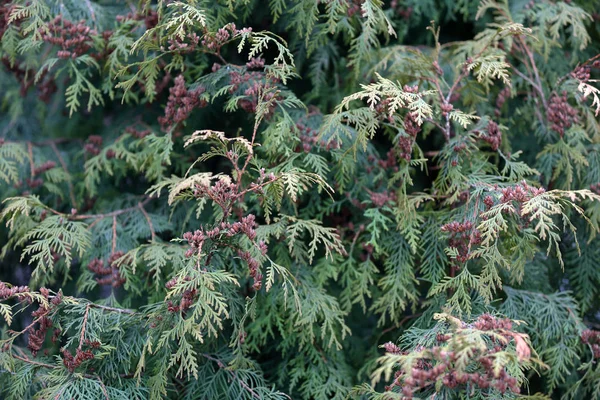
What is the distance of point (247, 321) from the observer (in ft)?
8.43

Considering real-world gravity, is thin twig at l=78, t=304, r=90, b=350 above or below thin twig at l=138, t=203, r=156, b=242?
above

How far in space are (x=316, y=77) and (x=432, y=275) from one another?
1069 mm

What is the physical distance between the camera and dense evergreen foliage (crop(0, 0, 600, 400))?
2.00 metres

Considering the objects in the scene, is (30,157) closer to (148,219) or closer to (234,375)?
(148,219)

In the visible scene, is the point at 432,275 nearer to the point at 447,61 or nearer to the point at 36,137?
the point at 447,61

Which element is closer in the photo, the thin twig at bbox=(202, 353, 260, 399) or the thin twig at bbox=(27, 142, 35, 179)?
the thin twig at bbox=(202, 353, 260, 399)

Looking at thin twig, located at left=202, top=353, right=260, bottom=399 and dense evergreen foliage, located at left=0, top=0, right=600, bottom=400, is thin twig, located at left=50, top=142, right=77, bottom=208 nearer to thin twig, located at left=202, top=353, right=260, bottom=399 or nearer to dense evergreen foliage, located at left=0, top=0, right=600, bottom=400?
dense evergreen foliage, located at left=0, top=0, right=600, bottom=400

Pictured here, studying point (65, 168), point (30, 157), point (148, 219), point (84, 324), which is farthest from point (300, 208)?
point (30, 157)

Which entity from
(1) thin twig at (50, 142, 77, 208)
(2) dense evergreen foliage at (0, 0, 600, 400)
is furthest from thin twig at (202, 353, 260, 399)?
(1) thin twig at (50, 142, 77, 208)

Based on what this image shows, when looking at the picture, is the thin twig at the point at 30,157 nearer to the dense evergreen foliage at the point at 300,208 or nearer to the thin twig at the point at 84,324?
the dense evergreen foliage at the point at 300,208

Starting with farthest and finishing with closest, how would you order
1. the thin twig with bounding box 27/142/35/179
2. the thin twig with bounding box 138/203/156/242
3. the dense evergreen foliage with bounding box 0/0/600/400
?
the thin twig with bounding box 27/142/35/179
the thin twig with bounding box 138/203/156/242
the dense evergreen foliage with bounding box 0/0/600/400

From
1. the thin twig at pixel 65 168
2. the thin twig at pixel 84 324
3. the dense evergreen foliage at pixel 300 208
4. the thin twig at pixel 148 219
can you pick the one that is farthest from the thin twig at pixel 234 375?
the thin twig at pixel 65 168

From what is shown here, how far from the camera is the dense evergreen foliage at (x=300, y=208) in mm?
2000

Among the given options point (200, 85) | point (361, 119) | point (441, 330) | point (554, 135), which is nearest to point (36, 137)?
point (200, 85)
